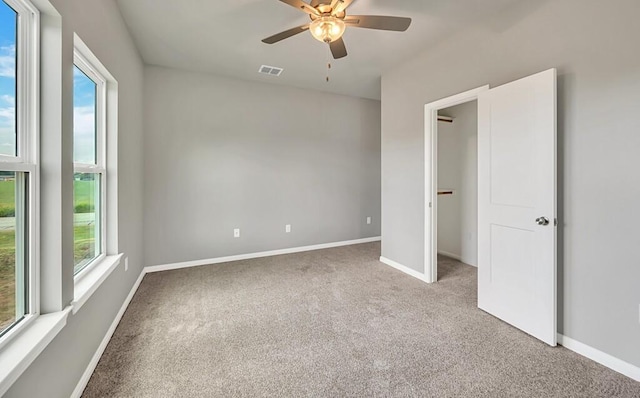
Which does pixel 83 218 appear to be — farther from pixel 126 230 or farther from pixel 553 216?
pixel 553 216

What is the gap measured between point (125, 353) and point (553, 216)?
3195 mm

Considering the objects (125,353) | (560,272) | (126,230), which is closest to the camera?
(125,353)

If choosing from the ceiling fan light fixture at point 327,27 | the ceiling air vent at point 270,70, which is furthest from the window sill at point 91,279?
the ceiling air vent at point 270,70

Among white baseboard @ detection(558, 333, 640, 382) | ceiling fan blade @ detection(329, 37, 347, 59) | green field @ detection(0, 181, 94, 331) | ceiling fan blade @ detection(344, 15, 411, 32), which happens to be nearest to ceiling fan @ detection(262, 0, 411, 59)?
ceiling fan blade @ detection(344, 15, 411, 32)

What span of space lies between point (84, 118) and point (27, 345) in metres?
1.61

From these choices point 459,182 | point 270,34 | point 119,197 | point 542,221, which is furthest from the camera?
point 459,182

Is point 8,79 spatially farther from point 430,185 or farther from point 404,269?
point 404,269

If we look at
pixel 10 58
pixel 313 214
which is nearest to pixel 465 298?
pixel 313 214

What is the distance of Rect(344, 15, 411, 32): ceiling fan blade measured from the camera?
1938mm

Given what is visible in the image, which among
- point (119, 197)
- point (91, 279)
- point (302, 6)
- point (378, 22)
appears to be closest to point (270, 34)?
point (302, 6)

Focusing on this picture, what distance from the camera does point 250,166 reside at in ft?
14.2

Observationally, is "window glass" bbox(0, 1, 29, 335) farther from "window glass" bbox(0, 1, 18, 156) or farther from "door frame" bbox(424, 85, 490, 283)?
"door frame" bbox(424, 85, 490, 283)

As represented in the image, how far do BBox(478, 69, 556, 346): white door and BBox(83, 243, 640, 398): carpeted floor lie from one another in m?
0.23

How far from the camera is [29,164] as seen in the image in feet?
4.29
